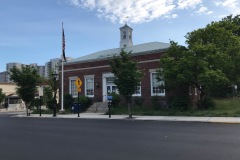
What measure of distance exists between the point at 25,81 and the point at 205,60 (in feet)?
62.7

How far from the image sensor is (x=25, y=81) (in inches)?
1277

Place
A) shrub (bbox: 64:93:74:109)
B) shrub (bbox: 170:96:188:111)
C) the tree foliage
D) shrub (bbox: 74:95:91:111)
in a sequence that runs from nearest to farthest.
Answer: the tree foliage < shrub (bbox: 170:96:188:111) < shrub (bbox: 74:95:91:111) < shrub (bbox: 64:93:74:109)

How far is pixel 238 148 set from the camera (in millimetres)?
9414

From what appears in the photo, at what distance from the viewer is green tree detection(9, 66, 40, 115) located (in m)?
32.4

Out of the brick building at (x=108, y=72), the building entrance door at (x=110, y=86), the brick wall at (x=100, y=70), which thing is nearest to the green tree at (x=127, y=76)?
the brick building at (x=108, y=72)

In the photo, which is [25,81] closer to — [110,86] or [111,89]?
[110,86]

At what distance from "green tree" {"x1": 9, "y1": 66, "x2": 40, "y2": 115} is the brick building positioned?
5.82m

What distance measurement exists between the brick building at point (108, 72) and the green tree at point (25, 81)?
5.82m

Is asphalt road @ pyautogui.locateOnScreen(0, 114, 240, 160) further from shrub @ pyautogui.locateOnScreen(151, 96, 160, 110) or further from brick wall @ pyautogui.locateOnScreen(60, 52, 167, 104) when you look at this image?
brick wall @ pyautogui.locateOnScreen(60, 52, 167, 104)

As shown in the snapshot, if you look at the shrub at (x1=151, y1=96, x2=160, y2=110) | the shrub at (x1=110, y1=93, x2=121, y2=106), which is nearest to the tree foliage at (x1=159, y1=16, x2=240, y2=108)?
the shrub at (x1=151, y1=96, x2=160, y2=110)

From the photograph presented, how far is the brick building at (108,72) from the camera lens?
102 ft

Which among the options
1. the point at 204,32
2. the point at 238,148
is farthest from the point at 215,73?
the point at 238,148

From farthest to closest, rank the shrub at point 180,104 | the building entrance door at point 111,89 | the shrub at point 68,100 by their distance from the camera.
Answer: the shrub at point 68,100 < the building entrance door at point 111,89 < the shrub at point 180,104

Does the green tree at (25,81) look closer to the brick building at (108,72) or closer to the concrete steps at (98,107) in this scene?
the brick building at (108,72)
